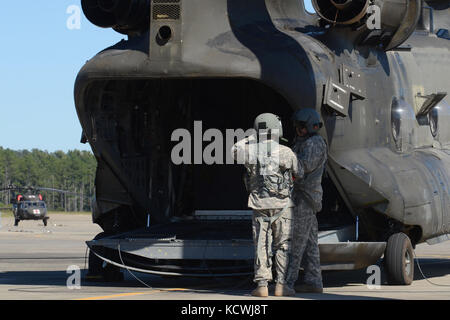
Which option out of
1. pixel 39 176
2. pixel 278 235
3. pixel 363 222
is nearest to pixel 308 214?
pixel 278 235

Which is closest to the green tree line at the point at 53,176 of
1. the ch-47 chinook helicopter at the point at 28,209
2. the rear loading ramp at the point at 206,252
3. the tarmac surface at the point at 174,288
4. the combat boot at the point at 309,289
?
the ch-47 chinook helicopter at the point at 28,209

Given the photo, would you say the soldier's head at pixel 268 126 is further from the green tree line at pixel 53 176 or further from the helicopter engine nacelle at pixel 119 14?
the green tree line at pixel 53 176

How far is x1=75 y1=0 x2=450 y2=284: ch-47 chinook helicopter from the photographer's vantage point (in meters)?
11.7

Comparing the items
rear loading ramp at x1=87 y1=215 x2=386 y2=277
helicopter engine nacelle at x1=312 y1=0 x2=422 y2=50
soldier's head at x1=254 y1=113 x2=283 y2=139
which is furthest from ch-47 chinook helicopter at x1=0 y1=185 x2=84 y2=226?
soldier's head at x1=254 y1=113 x2=283 y2=139

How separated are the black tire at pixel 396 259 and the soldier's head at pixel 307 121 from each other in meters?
2.26

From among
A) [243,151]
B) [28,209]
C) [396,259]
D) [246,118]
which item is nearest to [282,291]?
[243,151]

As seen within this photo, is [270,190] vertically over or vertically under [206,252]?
over

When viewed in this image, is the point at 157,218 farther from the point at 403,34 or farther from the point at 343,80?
the point at 403,34

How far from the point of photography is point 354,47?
12.9 m

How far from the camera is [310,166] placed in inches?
431

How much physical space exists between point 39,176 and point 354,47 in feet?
507

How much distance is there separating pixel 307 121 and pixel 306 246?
5.04ft

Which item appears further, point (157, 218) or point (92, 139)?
point (157, 218)

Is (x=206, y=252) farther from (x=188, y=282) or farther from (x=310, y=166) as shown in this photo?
(x=188, y=282)
